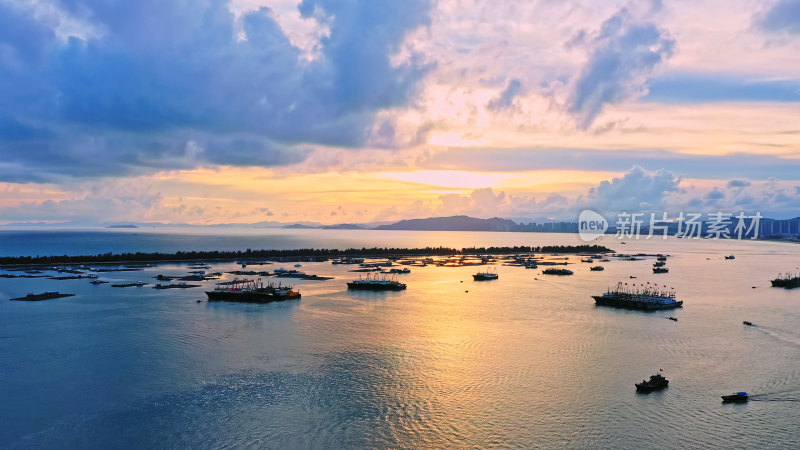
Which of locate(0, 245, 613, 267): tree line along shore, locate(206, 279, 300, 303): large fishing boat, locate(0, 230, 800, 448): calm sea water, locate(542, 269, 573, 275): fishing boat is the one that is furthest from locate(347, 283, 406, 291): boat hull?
locate(0, 245, 613, 267): tree line along shore

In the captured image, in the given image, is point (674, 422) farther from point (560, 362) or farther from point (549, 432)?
point (560, 362)

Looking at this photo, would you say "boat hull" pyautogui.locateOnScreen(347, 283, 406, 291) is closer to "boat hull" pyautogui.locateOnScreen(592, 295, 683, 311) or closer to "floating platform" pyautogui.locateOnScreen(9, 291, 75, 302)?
"boat hull" pyautogui.locateOnScreen(592, 295, 683, 311)

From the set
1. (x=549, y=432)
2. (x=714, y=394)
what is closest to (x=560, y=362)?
(x=714, y=394)

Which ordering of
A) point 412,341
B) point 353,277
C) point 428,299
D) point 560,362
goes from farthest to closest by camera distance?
point 353,277 < point 428,299 < point 412,341 < point 560,362

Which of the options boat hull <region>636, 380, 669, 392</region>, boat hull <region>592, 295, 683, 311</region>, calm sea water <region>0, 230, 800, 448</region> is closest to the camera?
calm sea water <region>0, 230, 800, 448</region>

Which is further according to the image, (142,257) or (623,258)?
(623,258)

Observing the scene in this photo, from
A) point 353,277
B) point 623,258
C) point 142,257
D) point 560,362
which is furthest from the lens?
point 623,258
